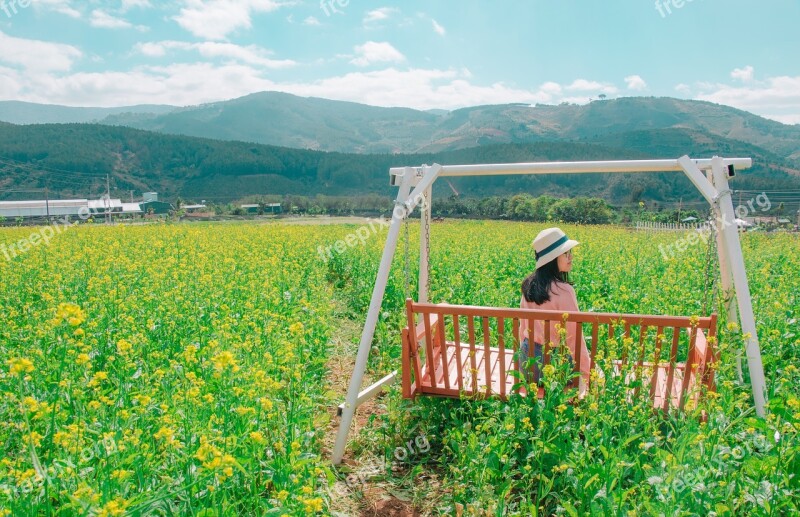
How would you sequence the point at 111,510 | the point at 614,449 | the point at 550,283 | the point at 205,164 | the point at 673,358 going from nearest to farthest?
the point at 111,510 < the point at 614,449 < the point at 673,358 < the point at 550,283 < the point at 205,164

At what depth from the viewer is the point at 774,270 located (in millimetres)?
9883

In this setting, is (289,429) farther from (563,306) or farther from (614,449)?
(563,306)

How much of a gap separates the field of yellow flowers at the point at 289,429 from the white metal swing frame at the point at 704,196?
18cm

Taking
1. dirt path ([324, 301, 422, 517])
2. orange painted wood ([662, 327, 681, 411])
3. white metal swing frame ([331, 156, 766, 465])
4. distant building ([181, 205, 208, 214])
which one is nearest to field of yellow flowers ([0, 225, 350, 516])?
dirt path ([324, 301, 422, 517])

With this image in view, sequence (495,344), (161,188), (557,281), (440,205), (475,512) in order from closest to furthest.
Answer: (475,512)
(557,281)
(495,344)
(440,205)
(161,188)

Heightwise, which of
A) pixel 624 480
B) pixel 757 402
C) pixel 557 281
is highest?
pixel 557 281

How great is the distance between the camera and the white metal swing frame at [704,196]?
3.73 m

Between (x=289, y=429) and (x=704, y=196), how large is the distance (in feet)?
11.5

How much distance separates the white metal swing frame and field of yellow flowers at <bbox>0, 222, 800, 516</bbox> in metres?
0.18

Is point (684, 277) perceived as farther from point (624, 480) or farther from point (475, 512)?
point (475, 512)

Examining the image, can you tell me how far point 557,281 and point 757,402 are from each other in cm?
159

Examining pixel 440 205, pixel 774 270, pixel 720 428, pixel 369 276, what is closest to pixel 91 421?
pixel 720 428

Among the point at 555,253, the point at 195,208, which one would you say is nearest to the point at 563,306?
the point at 555,253

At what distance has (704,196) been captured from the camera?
13.1 ft
